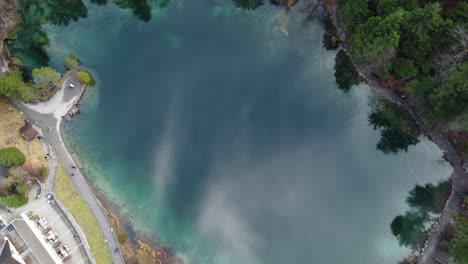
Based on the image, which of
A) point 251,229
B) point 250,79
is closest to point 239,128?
point 250,79

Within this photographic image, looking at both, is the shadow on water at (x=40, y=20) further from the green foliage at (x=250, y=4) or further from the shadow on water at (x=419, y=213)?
the shadow on water at (x=419, y=213)

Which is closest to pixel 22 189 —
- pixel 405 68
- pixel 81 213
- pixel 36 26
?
pixel 81 213

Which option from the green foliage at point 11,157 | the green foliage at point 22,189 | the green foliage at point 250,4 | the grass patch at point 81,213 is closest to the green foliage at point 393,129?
the green foliage at point 250,4

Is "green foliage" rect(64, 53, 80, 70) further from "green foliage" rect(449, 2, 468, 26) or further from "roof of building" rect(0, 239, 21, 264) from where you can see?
"green foliage" rect(449, 2, 468, 26)

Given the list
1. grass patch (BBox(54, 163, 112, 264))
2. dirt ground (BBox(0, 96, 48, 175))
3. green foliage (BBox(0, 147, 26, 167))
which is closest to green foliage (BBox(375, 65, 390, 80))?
grass patch (BBox(54, 163, 112, 264))

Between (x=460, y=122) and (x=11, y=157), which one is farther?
(x=11, y=157)

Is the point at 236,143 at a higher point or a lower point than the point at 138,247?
higher

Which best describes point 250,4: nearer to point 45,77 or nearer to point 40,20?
point 45,77
